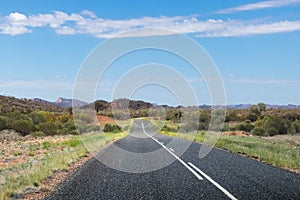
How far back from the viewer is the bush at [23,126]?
48.4 metres

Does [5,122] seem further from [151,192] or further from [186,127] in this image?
[151,192]

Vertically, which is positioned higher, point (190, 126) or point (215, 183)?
point (190, 126)

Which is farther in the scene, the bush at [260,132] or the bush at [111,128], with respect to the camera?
the bush at [111,128]

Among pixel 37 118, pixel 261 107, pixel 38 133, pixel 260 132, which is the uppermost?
pixel 261 107

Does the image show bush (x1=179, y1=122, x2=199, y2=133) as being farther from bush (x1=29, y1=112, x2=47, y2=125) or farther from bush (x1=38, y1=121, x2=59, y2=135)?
bush (x1=29, y1=112, x2=47, y2=125)

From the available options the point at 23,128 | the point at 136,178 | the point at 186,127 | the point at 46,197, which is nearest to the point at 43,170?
the point at 136,178

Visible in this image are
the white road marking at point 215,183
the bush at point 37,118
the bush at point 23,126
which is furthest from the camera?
the bush at point 37,118

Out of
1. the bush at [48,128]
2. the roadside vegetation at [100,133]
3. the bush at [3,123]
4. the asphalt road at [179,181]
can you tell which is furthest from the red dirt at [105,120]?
the asphalt road at [179,181]

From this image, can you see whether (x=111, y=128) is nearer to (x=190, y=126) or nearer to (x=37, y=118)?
(x=37, y=118)

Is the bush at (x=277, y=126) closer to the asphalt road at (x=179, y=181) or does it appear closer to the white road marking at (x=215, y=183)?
the asphalt road at (x=179, y=181)

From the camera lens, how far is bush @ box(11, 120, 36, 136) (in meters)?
48.4

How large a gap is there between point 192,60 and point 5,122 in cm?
3399

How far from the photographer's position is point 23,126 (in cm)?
4828

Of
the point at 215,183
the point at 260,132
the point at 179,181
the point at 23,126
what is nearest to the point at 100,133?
the point at 23,126
